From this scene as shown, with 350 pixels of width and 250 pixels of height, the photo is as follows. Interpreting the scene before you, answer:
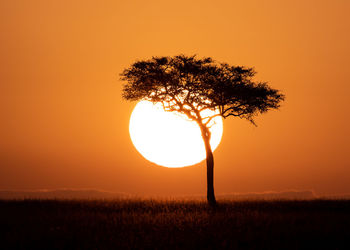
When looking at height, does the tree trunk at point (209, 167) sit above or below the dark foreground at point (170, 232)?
above

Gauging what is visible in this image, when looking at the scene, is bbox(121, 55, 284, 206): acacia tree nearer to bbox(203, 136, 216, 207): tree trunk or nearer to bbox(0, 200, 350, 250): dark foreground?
bbox(203, 136, 216, 207): tree trunk

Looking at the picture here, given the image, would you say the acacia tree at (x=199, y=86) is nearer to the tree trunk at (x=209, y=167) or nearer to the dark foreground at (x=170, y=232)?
the tree trunk at (x=209, y=167)

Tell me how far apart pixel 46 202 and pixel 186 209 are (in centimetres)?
1083

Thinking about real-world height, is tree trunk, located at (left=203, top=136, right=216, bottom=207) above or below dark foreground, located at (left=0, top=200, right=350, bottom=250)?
above

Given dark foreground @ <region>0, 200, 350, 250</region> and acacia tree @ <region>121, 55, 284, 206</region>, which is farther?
acacia tree @ <region>121, 55, 284, 206</region>

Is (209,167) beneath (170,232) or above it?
above

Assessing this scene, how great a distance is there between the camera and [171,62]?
37938mm

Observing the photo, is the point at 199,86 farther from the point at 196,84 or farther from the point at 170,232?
the point at 170,232

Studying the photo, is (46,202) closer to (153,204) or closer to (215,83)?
(153,204)

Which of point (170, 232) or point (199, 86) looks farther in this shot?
point (199, 86)

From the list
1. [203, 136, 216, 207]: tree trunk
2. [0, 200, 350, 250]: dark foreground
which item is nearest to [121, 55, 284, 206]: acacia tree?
[203, 136, 216, 207]: tree trunk

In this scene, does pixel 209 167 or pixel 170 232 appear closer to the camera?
pixel 170 232

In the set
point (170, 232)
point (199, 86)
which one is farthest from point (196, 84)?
point (170, 232)

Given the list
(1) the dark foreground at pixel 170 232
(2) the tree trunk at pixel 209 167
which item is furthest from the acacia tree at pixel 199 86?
(1) the dark foreground at pixel 170 232
